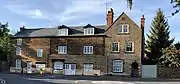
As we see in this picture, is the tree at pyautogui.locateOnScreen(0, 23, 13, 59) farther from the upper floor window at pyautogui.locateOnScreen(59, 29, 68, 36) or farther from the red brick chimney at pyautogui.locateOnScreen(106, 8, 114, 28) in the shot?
the red brick chimney at pyautogui.locateOnScreen(106, 8, 114, 28)

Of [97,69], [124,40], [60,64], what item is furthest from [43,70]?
[124,40]

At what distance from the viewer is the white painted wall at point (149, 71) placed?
45.4 metres

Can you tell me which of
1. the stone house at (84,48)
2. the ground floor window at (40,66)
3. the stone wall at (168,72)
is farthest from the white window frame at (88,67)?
the stone wall at (168,72)

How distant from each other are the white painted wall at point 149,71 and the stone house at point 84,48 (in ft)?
3.40

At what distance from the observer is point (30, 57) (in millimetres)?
54312

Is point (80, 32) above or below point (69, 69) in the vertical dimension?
above

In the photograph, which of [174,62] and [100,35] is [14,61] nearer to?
[100,35]

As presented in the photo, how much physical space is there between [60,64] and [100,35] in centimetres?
885

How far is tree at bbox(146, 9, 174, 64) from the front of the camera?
5316 centimetres

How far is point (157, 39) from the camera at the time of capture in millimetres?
54000

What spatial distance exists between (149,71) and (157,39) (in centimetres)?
995

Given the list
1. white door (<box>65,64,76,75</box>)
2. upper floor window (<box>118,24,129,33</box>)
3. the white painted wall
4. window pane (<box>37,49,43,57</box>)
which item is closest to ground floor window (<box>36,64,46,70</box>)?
window pane (<box>37,49,43,57</box>)

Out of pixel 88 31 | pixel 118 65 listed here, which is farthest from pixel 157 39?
pixel 88 31

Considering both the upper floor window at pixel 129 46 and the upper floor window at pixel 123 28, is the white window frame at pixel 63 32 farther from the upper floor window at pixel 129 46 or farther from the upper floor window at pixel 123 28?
the upper floor window at pixel 129 46
